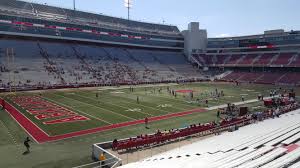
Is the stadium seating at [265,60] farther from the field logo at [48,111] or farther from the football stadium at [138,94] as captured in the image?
the field logo at [48,111]

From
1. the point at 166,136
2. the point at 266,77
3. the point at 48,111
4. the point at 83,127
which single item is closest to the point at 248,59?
the point at 266,77

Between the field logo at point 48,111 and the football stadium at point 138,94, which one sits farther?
the field logo at point 48,111

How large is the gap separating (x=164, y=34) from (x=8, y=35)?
46.6 m

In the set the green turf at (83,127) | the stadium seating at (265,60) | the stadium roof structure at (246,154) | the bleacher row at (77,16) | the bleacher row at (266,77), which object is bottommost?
the green turf at (83,127)

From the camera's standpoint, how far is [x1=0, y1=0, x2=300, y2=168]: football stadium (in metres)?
14.6

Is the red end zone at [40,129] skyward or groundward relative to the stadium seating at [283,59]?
groundward

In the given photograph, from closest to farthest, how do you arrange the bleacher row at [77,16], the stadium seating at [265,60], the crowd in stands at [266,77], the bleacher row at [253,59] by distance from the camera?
the crowd in stands at [266,77] < the bleacher row at [77,16] < the bleacher row at [253,59] < the stadium seating at [265,60]

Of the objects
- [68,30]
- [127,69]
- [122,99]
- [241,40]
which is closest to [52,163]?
[122,99]

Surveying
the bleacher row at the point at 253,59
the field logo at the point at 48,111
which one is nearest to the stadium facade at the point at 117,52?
the bleacher row at the point at 253,59

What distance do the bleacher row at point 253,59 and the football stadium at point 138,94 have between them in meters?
0.31

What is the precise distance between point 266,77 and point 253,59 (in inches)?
467

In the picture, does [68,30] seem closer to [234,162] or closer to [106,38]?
[106,38]

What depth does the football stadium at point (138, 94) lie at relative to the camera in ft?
47.8

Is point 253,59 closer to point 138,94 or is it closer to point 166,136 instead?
point 138,94
